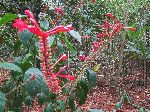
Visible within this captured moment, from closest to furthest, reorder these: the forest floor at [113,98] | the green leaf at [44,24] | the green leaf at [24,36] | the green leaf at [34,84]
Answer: the green leaf at [34,84], the green leaf at [24,36], the green leaf at [44,24], the forest floor at [113,98]

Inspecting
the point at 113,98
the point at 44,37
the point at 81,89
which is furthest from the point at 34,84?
the point at 113,98

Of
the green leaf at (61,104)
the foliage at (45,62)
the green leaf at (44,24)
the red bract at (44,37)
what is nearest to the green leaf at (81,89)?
the foliage at (45,62)

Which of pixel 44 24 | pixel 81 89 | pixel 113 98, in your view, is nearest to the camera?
pixel 44 24

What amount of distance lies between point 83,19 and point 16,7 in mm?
4247

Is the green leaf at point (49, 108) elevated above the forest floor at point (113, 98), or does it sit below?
above

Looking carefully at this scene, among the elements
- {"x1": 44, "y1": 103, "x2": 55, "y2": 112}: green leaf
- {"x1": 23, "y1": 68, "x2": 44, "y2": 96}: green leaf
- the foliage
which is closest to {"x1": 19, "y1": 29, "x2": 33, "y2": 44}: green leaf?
the foliage

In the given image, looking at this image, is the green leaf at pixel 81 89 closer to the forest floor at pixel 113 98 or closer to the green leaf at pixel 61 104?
the green leaf at pixel 61 104

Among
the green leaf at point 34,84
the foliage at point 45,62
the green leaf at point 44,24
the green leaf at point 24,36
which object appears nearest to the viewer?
the foliage at point 45,62

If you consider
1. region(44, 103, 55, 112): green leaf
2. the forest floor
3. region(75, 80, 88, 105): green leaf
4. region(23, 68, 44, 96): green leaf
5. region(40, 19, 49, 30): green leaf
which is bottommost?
the forest floor

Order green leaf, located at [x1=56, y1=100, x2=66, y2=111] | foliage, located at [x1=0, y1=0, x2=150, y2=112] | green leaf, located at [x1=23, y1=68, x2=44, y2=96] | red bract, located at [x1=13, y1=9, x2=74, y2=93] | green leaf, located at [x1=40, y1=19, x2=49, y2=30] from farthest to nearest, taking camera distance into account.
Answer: green leaf, located at [x1=56, y1=100, x2=66, y2=111]
green leaf, located at [x1=40, y1=19, x2=49, y2=30]
green leaf, located at [x1=23, y1=68, x2=44, y2=96]
foliage, located at [x1=0, y1=0, x2=150, y2=112]
red bract, located at [x1=13, y1=9, x2=74, y2=93]

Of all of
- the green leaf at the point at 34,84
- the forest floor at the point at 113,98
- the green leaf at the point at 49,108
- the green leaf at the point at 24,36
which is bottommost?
the forest floor at the point at 113,98

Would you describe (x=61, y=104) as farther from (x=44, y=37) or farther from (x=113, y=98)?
(x=113, y=98)

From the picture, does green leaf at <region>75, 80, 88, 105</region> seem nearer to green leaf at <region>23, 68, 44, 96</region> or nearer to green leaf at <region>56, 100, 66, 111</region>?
green leaf at <region>56, 100, 66, 111</region>

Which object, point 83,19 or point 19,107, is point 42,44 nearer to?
point 19,107
